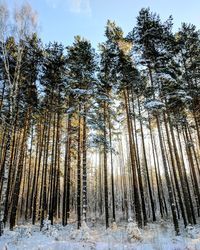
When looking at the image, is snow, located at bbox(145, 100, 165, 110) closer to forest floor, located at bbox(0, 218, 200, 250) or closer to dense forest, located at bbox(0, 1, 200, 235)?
dense forest, located at bbox(0, 1, 200, 235)

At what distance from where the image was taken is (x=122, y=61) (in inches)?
648

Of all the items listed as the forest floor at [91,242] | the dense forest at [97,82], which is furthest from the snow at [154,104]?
the forest floor at [91,242]

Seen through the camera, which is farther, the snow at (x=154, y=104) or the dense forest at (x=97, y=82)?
the dense forest at (x=97, y=82)

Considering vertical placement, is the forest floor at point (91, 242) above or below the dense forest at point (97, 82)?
below

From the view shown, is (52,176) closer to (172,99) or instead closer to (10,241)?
(10,241)

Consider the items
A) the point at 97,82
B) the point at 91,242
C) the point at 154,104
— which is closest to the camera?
the point at 91,242

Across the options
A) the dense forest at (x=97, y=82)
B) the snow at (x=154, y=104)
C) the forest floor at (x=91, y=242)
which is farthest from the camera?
the dense forest at (x=97, y=82)

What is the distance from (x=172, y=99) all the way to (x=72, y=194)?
31624mm

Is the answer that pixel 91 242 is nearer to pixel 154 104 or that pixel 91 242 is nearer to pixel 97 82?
pixel 154 104

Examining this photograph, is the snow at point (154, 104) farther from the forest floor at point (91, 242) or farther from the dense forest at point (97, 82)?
the forest floor at point (91, 242)

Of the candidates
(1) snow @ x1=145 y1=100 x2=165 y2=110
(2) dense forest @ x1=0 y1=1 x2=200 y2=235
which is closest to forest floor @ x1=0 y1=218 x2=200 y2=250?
(2) dense forest @ x1=0 y1=1 x2=200 y2=235

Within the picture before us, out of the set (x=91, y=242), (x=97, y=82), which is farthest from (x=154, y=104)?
(x=91, y=242)

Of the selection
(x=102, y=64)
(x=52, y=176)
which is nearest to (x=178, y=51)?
(x=102, y=64)

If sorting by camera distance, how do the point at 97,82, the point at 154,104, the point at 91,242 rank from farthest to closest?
the point at 97,82 → the point at 154,104 → the point at 91,242
